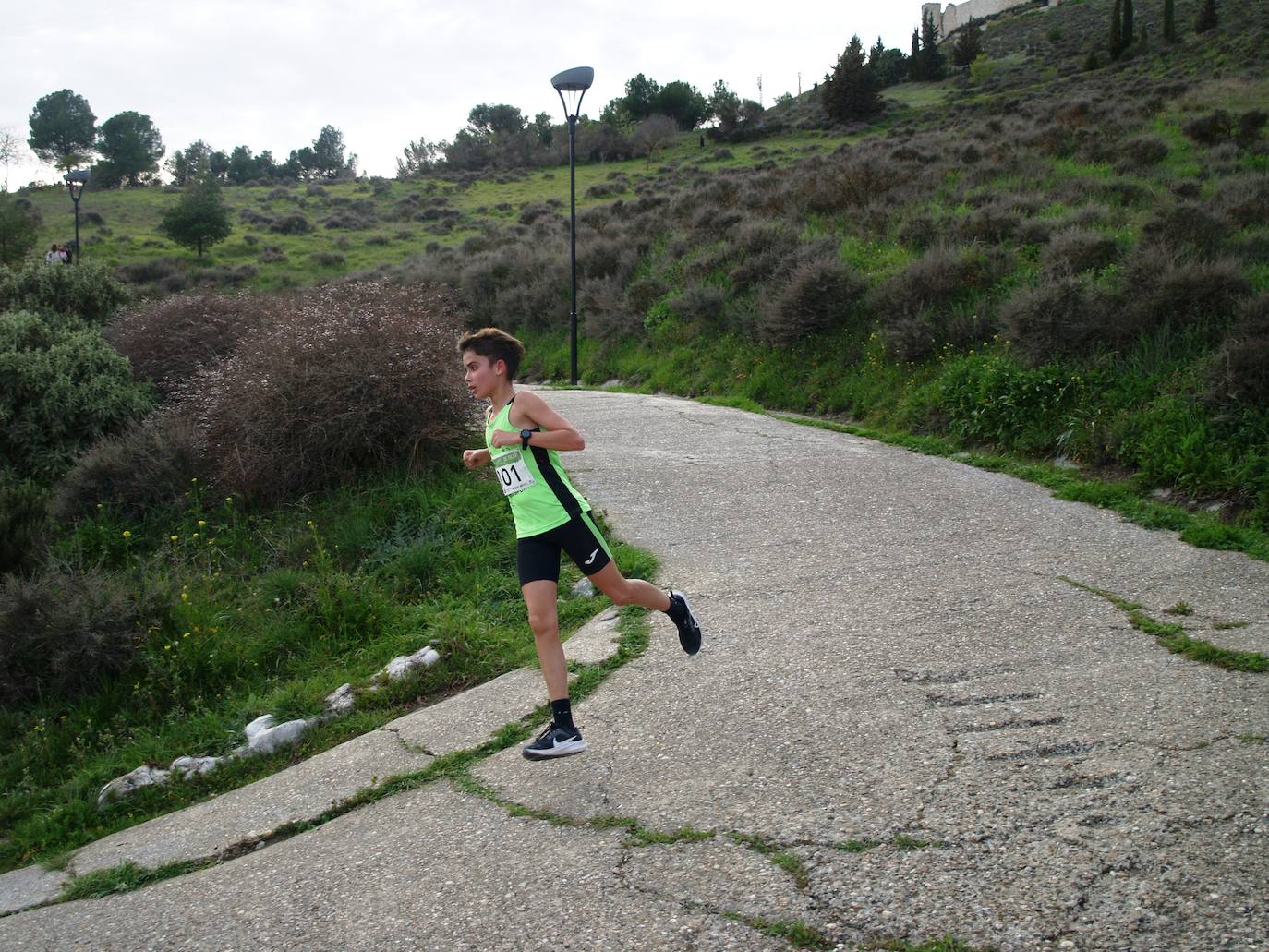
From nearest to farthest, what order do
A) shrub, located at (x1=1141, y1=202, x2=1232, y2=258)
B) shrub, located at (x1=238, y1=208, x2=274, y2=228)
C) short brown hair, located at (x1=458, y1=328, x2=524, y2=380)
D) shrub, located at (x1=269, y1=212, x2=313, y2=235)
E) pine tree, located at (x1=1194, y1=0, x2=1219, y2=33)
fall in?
1. short brown hair, located at (x1=458, y1=328, x2=524, y2=380)
2. shrub, located at (x1=1141, y1=202, x2=1232, y2=258)
3. pine tree, located at (x1=1194, y1=0, x2=1219, y2=33)
4. shrub, located at (x1=269, y1=212, x2=313, y2=235)
5. shrub, located at (x1=238, y1=208, x2=274, y2=228)

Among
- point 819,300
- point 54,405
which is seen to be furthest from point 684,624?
point 819,300

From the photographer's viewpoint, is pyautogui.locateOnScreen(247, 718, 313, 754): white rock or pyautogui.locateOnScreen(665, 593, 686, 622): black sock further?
pyautogui.locateOnScreen(247, 718, 313, 754): white rock

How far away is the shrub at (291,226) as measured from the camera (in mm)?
47844

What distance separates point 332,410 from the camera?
9.30 meters

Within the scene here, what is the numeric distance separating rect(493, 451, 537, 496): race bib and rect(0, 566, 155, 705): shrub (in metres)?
3.73

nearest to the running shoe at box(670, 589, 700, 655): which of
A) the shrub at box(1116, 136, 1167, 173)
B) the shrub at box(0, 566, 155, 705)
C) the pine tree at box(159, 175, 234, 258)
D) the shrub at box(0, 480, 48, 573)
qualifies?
the shrub at box(0, 566, 155, 705)

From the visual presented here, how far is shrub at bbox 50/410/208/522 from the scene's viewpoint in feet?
32.0

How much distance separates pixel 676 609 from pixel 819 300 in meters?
9.83

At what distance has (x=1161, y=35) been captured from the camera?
4600 centimetres

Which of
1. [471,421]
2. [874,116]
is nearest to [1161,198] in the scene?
[471,421]

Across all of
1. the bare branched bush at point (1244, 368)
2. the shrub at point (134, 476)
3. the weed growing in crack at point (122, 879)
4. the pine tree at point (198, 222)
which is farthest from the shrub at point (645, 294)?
the pine tree at point (198, 222)

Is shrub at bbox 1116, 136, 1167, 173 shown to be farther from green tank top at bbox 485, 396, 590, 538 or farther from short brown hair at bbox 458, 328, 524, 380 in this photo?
green tank top at bbox 485, 396, 590, 538

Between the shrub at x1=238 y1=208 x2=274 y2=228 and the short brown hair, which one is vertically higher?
the shrub at x1=238 y1=208 x2=274 y2=228

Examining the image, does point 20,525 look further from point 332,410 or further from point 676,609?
point 676,609
